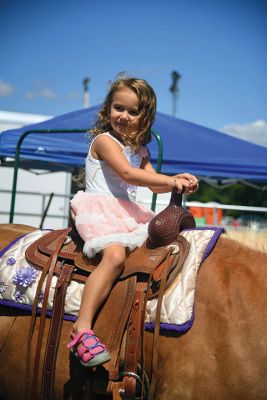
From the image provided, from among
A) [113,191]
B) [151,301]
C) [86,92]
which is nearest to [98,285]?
[151,301]

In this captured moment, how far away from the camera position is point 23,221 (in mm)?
10969

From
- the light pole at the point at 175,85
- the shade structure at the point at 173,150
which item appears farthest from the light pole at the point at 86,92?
the shade structure at the point at 173,150

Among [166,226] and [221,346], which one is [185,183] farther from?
[221,346]

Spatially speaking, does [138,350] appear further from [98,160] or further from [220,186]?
[220,186]

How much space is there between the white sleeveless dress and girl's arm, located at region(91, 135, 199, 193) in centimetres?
7

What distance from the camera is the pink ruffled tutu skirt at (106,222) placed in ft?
7.71

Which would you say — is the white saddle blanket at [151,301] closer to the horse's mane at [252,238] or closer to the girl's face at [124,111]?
the horse's mane at [252,238]

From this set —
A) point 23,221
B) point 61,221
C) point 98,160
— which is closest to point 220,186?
point 61,221

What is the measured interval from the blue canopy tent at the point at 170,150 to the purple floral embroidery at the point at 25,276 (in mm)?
4146

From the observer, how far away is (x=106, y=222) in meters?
2.43

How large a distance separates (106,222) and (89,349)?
2.13 ft

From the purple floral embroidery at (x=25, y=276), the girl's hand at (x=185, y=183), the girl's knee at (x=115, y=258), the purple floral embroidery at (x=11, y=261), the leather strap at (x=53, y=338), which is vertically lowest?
the leather strap at (x=53, y=338)

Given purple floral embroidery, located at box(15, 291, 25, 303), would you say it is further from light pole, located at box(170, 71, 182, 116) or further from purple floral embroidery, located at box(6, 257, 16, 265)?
light pole, located at box(170, 71, 182, 116)

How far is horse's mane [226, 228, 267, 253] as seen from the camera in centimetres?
247
